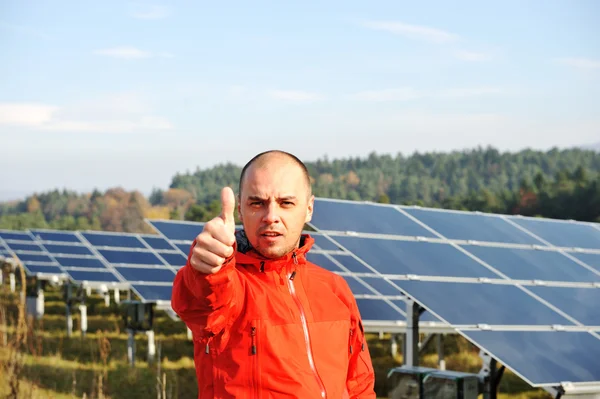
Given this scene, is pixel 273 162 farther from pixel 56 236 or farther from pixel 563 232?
pixel 56 236

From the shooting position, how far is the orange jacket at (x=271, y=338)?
3.05 meters

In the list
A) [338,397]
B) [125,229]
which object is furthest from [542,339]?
[125,229]

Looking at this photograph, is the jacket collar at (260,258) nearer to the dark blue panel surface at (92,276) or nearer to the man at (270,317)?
the man at (270,317)

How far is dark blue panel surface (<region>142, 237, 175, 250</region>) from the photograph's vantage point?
21.0 m

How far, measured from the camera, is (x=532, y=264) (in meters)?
10.0

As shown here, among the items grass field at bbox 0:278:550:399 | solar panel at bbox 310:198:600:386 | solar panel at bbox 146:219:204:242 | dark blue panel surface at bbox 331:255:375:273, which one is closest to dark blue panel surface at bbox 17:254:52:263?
grass field at bbox 0:278:550:399

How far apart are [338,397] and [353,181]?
103 metres

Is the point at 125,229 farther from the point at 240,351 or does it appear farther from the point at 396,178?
the point at 240,351

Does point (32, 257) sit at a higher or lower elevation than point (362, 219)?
lower

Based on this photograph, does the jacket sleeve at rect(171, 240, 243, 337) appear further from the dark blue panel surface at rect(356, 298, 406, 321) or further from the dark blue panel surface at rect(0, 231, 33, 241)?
the dark blue panel surface at rect(0, 231, 33, 241)

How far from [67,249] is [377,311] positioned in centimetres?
1439

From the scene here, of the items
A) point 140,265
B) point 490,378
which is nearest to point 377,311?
point 490,378

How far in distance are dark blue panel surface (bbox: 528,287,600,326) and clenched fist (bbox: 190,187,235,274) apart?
22.2 feet

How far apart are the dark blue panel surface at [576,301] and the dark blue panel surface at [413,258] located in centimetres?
54
